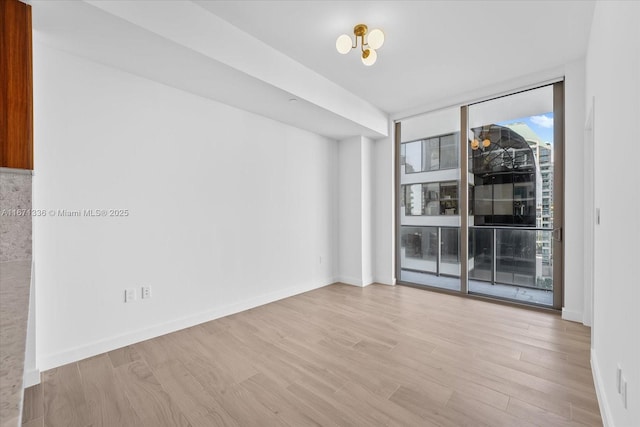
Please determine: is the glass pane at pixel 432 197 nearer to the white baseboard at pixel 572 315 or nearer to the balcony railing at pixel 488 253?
the balcony railing at pixel 488 253

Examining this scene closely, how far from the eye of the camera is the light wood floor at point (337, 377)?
67.8 inches

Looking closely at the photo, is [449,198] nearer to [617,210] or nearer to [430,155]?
[430,155]

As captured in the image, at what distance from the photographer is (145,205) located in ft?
8.98

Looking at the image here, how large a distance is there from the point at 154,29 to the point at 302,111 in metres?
1.79

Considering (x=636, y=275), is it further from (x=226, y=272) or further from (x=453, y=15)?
(x=226, y=272)

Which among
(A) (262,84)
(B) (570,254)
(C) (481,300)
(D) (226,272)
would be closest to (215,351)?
(D) (226,272)

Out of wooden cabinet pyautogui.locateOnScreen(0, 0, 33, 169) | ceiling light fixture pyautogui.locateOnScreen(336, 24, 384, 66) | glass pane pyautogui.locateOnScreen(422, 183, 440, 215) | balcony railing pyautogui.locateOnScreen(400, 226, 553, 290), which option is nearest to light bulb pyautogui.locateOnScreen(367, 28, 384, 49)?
ceiling light fixture pyautogui.locateOnScreen(336, 24, 384, 66)

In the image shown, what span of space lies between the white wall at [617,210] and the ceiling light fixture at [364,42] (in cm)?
137

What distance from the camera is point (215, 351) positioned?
8.20 ft

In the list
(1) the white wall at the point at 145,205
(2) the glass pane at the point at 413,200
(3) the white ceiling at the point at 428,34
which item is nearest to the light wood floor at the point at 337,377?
(1) the white wall at the point at 145,205

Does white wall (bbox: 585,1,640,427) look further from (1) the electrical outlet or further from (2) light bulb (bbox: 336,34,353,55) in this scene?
(2) light bulb (bbox: 336,34,353,55)

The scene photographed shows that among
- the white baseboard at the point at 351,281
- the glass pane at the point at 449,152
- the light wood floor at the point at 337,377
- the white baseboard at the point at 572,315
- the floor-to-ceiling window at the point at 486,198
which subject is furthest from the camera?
the white baseboard at the point at 351,281

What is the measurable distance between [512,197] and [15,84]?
193 inches

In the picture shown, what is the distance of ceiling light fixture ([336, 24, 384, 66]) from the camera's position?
225cm
